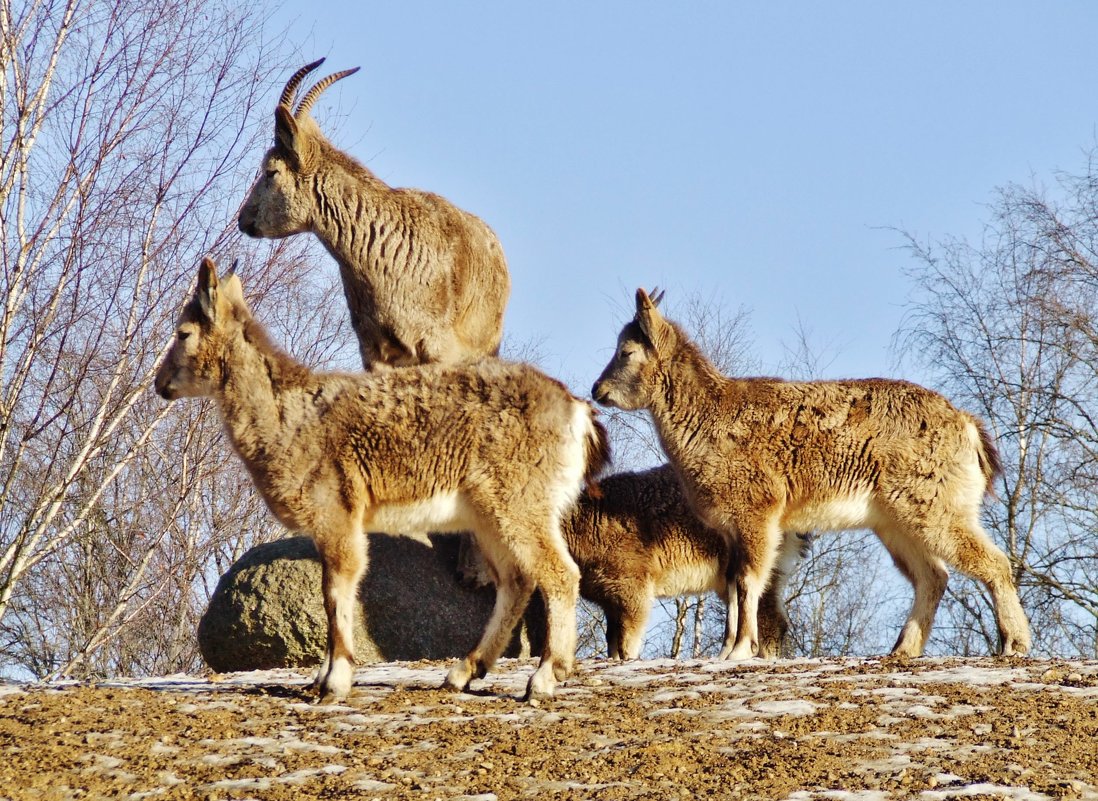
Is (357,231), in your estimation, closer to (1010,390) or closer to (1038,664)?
(1038,664)

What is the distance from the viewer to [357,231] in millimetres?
11742

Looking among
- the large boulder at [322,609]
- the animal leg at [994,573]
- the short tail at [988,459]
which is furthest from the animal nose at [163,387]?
the short tail at [988,459]

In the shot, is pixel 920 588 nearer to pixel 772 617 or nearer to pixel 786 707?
pixel 772 617

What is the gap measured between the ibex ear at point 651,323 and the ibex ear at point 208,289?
4.24 metres

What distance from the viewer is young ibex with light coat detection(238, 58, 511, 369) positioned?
38.0 ft

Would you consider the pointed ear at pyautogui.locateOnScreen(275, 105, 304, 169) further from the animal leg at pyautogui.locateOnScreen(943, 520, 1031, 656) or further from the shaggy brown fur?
the animal leg at pyautogui.locateOnScreen(943, 520, 1031, 656)

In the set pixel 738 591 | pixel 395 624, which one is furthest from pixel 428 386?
pixel 395 624

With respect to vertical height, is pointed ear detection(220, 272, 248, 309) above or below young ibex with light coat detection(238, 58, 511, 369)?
below

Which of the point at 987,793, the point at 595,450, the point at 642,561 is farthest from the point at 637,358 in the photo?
the point at 987,793

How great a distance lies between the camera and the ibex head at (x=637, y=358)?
1246 centimetres

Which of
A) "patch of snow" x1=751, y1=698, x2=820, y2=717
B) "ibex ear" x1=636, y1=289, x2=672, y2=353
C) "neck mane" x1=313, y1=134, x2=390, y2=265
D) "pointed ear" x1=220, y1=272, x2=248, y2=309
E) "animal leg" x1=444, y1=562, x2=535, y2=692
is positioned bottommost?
"patch of snow" x1=751, y1=698, x2=820, y2=717

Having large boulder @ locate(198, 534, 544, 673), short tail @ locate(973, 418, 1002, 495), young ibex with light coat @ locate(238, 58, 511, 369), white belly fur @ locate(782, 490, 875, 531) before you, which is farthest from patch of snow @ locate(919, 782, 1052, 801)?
large boulder @ locate(198, 534, 544, 673)

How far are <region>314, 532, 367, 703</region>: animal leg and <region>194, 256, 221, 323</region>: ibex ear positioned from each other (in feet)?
6.27

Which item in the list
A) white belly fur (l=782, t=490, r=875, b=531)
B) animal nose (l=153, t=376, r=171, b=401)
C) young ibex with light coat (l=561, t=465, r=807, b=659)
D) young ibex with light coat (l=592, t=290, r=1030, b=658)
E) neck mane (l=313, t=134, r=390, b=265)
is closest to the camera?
animal nose (l=153, t=376, r=171, b=401)
